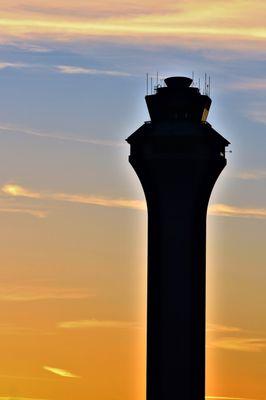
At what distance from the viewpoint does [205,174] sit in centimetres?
13925

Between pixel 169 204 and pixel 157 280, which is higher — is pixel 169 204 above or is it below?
above

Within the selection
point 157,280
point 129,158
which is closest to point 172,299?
point 157,280

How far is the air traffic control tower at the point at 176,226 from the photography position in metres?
138

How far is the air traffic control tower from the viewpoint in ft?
452

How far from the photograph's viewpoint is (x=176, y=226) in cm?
14075

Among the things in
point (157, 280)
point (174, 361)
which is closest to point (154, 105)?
point (157, 280)

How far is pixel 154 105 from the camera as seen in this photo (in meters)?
140

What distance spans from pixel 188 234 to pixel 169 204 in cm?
521

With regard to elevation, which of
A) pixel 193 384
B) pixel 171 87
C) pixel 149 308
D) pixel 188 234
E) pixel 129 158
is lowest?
pixel 193 384

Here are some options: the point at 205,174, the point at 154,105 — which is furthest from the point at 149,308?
the point at 154,105

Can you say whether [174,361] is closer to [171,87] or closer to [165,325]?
[165,325]

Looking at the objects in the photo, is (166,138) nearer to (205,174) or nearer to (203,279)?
(205,174)

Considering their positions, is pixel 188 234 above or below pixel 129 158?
below

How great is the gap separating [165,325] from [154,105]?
3210 cm
